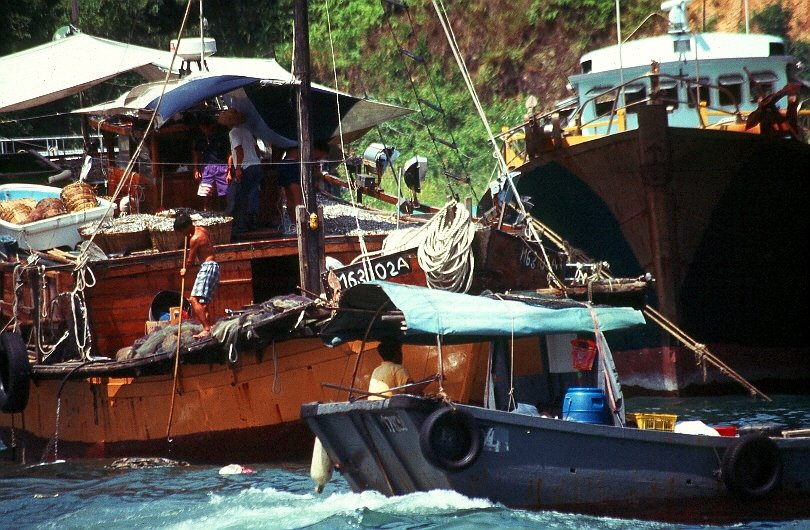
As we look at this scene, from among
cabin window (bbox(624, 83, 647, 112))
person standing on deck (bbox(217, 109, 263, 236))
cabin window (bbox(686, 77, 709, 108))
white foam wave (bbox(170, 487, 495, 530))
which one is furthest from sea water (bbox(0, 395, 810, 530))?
cabin window (bbox(624, 83, 647, 112))

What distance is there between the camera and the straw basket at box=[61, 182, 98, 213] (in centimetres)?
1451

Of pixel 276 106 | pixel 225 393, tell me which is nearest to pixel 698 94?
pixel 276 106

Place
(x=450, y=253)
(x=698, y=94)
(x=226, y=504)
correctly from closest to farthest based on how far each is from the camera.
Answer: (x=226, y=504) < (x=450, y=253) < (x=698, y=94)

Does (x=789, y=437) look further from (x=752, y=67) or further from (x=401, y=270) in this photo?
(x=752, y=67)

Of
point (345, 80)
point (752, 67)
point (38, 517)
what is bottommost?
point (38, 517)

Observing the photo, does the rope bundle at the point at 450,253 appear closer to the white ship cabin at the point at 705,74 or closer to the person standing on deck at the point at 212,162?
the person standing on deck at the point at 212,162

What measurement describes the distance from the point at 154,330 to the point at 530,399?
393 cm

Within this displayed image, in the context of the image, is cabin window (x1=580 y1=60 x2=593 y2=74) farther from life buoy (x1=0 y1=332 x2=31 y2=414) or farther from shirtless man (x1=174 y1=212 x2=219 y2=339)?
life buoy (x1=0 y1=332 x2=31 y2=414)

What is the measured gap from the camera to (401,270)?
40.4 feet

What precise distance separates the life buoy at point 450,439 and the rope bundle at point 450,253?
3.02 meters

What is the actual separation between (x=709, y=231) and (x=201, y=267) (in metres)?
6.90

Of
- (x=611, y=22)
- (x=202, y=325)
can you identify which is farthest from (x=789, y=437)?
(x=611, y=22)

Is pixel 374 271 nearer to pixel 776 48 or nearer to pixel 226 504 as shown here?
pixel 226 504

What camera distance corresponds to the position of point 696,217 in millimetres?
15898
